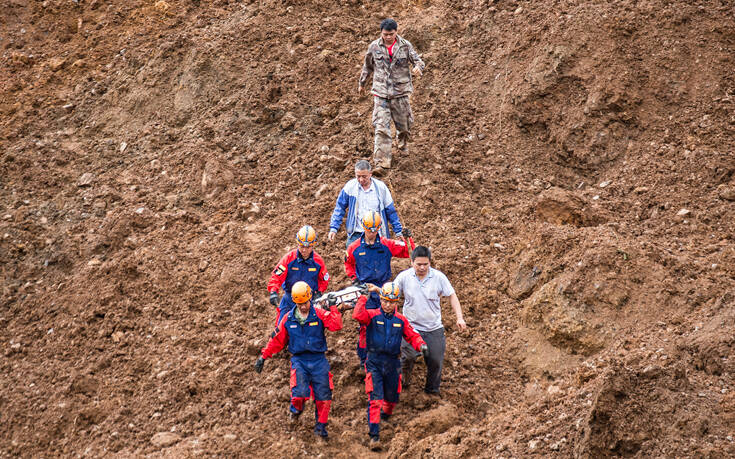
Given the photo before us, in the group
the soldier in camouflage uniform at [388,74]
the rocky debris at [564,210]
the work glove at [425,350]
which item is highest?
the soldier in camouflage uniform at [388,74]

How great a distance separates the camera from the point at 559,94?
11.9m

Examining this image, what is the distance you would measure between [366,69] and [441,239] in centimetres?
286

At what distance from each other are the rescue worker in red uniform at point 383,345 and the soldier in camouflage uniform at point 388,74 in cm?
398

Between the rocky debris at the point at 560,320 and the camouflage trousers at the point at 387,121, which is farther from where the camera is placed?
the camouflage trousers at the point at 387,121

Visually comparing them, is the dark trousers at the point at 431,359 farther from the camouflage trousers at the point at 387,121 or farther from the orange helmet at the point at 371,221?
the camouflage trousers at the point at 387,121

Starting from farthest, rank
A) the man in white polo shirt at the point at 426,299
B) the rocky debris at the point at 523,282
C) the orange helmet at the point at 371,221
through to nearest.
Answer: the rocky debris at the point at 523,282
the orange helmet at the point at 371,221
the man in white polo shirt at the point at 426,299

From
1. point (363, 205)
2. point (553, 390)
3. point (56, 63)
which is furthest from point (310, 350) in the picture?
point (56, 63)

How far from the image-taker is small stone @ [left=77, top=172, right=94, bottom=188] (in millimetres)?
12891

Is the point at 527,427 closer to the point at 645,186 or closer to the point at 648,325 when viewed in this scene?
the point at 648,325

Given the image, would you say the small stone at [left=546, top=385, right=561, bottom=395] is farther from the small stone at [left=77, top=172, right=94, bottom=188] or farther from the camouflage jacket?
the small stone at [left=77, top=172, right=94, bottom=188]

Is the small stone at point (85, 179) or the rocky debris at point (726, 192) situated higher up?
the rocky debris at point (726, 192)

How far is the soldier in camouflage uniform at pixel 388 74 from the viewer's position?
11.0m

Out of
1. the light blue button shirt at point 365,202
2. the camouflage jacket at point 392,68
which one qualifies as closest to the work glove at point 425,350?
the light blue button shirt at point 365,202

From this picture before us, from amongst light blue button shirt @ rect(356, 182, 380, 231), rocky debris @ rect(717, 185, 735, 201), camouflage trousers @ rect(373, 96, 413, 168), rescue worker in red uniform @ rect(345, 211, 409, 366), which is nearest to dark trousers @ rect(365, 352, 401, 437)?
rescue worker in red uniform @ rect(345, 211, 409, 366)
